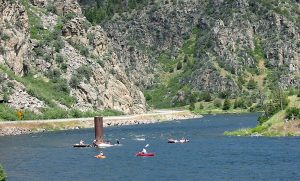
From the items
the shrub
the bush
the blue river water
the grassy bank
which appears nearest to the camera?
the blue river water

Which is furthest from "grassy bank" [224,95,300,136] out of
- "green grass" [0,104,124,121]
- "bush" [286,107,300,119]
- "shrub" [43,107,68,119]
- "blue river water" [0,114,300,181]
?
"shrub" [43,107,68,119]

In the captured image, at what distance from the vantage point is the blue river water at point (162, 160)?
3110 inches

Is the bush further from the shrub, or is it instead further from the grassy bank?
the shrub

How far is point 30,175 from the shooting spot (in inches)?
3221

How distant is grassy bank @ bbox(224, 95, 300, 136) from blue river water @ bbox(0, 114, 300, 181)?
14.4 ft

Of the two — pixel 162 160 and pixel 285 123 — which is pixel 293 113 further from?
pixel 162 160

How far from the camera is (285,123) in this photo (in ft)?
417

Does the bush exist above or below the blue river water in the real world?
above

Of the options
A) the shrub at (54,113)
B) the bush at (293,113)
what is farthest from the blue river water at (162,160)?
the shrub at (54,113)

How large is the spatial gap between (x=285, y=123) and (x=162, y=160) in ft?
127

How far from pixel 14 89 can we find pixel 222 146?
297 feet

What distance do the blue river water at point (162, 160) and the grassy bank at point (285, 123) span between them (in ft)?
14.4

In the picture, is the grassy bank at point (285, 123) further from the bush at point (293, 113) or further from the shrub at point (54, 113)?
the shrub at point (54, 113)

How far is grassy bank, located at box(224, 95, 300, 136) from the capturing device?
124 meters
